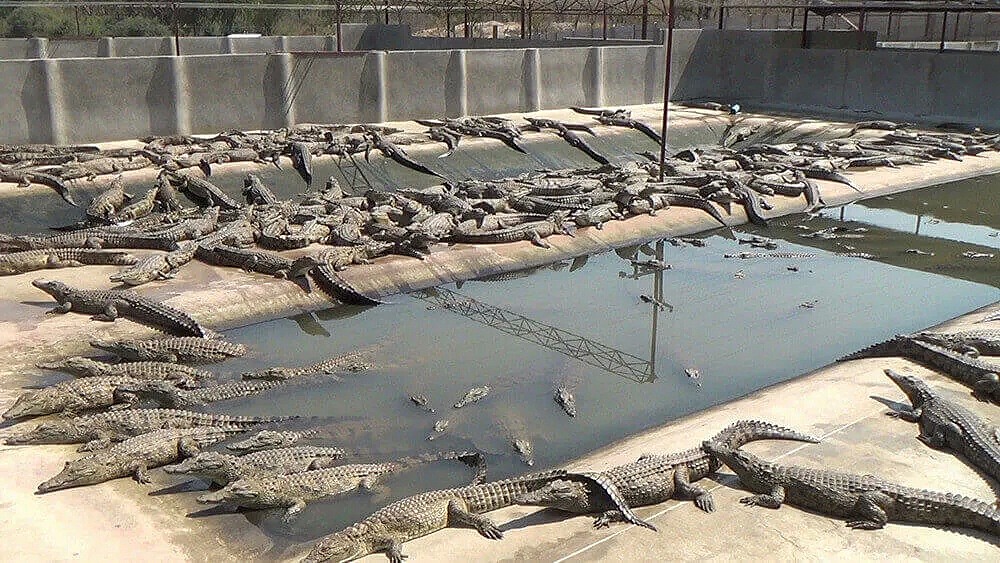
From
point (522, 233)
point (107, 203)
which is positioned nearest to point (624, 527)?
point (522, 233)

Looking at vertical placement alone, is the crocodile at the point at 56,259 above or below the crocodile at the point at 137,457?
above

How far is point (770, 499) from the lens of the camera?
543cm

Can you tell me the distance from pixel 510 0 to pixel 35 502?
31.6 meters

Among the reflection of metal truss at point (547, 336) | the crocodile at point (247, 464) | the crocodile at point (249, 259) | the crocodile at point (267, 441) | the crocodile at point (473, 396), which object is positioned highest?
the crocodile at point (249, 259)

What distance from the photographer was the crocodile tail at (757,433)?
6172 mm

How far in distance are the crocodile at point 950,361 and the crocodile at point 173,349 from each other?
19.9 feet

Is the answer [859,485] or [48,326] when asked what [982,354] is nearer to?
[859,485]

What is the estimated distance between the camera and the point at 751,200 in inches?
585

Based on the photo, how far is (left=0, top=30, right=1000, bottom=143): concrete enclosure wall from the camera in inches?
623

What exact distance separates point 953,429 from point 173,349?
6719mm

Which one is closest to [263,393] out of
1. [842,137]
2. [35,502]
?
[35,502]

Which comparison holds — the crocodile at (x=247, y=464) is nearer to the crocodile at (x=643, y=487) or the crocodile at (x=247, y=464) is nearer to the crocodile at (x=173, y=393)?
the crocodile at (x=173, y=393)

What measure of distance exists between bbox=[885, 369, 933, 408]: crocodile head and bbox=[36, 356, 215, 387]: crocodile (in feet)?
20.1

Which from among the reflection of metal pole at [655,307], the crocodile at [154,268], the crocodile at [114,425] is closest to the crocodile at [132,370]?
the crocodile at [114,425]
